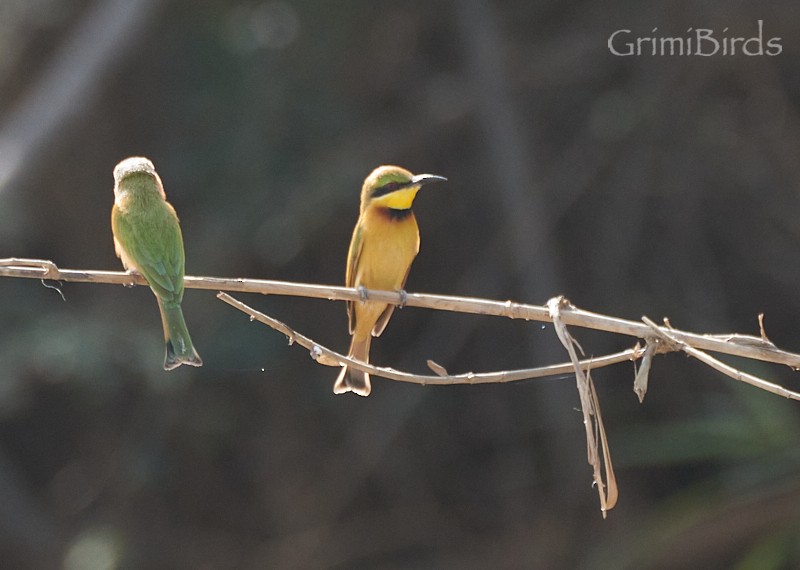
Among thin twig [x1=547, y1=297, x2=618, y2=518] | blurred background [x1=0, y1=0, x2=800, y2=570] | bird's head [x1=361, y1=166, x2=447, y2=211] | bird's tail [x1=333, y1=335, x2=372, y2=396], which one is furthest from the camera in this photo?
blurred background [x1=0, y1=0, x2=800, y2=570]

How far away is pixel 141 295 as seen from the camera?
4996 mm

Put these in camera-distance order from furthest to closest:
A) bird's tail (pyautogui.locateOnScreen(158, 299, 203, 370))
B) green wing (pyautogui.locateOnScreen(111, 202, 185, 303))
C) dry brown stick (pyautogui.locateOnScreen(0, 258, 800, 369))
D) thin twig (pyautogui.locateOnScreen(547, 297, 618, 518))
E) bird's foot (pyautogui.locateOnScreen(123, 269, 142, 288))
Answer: green wing (pyautogui.locateOnScreen(111, 202, 185, 303)) < bird's tail (pyautogui.locateOnScreen(158, 299, 203, 370)) < bird's foot (pyautogui.locateOnScreen(123, 269, 142, 288)) < dry brown stick (pyautogui.locateOnScreen(0, 258, 800, 369)) < thin twig (pyautogui.locateOnScreen(547, 297, 618, 518))

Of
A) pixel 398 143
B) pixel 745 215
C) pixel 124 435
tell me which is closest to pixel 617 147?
pixel 745 215

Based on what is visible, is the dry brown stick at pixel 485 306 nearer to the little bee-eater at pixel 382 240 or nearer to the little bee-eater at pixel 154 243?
the little bee-eater at pixel 154 243

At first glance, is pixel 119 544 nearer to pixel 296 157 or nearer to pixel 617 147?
pixel 296 157

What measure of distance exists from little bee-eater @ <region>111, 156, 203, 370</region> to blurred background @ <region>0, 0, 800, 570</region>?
1.70m

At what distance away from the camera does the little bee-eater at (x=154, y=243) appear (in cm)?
273

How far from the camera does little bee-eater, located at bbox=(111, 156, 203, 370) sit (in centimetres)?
273

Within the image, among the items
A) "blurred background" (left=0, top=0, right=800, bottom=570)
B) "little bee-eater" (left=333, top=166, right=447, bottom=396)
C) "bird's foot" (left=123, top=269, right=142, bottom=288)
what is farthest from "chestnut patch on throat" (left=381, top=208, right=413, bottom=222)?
"blurred background" (left=0, top=0, right=800, bottom=570)

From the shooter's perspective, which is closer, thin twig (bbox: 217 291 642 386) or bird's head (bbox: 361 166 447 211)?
thin twig (bbox: 217 291 642 386)

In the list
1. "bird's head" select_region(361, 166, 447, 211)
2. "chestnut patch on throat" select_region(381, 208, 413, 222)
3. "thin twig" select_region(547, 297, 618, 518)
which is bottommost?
"thin twig" select_region(547, 297, 618, 518)

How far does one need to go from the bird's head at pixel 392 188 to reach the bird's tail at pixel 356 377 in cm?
46

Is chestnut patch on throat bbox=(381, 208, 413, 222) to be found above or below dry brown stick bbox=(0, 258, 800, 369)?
above

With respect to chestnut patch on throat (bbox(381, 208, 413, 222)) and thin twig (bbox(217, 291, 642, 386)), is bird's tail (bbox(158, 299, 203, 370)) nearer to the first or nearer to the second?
thin twig (bbox(217, 291, 642, 386))
